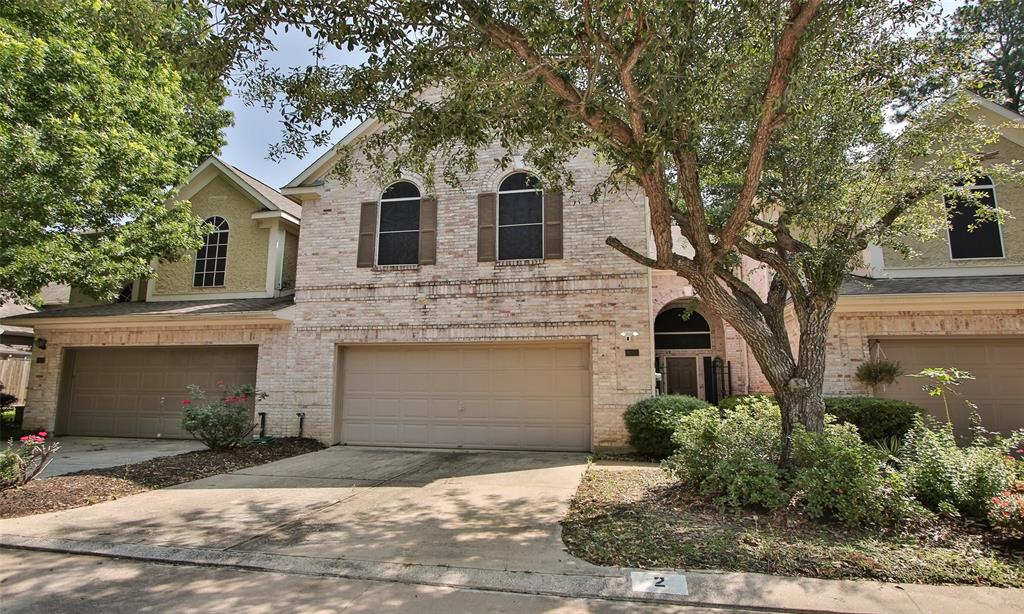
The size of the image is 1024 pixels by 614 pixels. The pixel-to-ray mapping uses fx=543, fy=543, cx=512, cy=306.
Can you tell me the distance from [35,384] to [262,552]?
505 inches

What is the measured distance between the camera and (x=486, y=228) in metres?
11.5

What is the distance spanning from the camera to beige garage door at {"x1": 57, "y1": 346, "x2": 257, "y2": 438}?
503 inches

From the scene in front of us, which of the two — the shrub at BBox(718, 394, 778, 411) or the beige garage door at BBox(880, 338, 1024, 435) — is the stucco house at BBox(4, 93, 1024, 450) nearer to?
the beige garage door at BBox(880, 338, 1024, 435)

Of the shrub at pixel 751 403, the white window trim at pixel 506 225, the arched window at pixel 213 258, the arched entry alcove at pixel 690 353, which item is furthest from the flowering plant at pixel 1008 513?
the arched window at pixel 213 258

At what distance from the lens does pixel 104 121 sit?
1063cm

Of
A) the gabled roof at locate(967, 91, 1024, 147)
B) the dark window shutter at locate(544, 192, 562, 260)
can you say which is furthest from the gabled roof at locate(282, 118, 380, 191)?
the gabled roof at locate(967, 91, 1024, 147)

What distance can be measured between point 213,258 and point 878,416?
14.7 m

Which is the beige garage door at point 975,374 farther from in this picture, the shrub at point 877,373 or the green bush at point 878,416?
the green bush at point 878,416

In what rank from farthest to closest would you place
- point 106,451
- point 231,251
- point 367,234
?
point 231,251 < point 367,234 < point 106,451

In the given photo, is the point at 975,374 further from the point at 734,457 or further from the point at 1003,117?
the point at 734,457

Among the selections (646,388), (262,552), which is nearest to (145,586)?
(262,552)

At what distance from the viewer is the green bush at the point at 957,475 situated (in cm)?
504

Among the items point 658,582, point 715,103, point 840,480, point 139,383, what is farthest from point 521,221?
point 139,383

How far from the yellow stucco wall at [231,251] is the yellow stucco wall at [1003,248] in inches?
545
